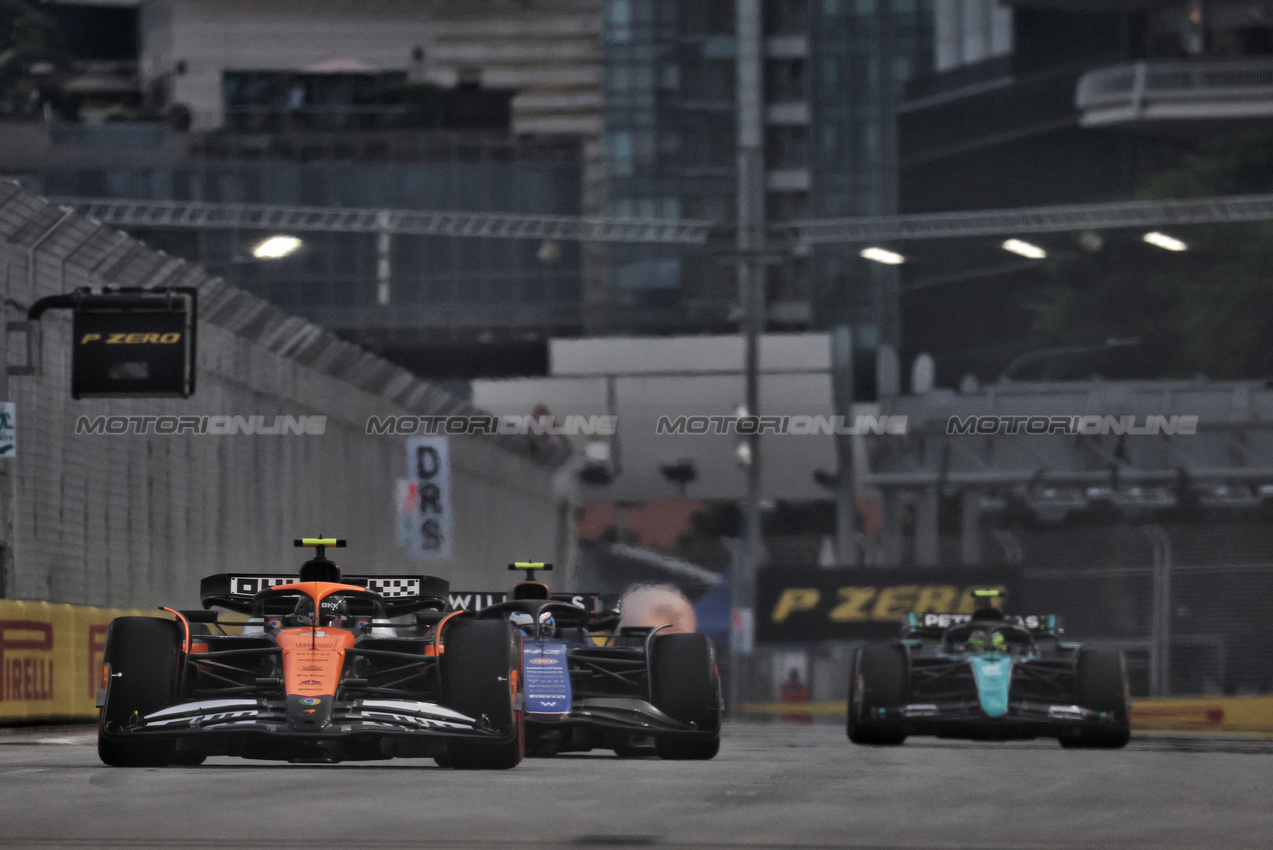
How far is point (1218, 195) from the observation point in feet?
253

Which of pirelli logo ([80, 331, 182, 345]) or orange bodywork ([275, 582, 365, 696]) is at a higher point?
pirelli logo ([80, 331, 182, 345])

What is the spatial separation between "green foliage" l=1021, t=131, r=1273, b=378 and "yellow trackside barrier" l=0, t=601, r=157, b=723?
55661mm

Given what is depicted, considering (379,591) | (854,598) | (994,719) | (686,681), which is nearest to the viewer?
(379,591)

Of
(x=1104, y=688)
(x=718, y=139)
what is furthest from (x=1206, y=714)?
(x=718, y=139)

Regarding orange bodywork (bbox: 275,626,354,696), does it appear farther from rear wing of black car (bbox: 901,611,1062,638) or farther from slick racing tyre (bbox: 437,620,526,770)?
rear wing of black car (bbox: 901,611,1062,638)

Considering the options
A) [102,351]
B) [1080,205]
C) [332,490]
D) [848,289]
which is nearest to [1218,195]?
[1080,205]

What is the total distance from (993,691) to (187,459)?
516 inches

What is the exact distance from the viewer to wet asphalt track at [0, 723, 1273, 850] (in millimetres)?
9672

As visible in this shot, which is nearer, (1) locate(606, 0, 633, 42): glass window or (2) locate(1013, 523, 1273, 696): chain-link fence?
(2) locate(1013, 523, 1273, 696): chain-link fence

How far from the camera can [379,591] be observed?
14.8 meters

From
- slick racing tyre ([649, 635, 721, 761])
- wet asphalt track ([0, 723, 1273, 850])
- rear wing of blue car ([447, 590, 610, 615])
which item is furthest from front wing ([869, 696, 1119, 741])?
slick racing tyre ([649, 635, 721, 761])

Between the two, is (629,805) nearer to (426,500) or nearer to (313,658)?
(313,658)

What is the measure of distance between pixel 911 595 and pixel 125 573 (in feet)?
A: 68.7

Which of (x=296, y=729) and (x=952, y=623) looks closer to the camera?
(x=296, y=729)
